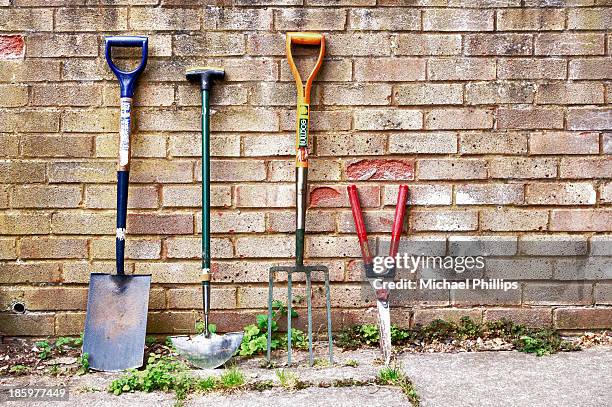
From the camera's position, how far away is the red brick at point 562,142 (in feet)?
10.6

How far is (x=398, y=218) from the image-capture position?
3.18 m

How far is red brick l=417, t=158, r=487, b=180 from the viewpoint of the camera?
325cm

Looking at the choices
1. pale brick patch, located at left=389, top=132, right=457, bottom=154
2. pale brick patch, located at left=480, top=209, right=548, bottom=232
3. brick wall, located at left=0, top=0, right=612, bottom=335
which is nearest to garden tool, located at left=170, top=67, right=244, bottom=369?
brick wall, located at left=0, top=0, right=612, bottom=335

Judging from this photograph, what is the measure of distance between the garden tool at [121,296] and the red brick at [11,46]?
462 mm

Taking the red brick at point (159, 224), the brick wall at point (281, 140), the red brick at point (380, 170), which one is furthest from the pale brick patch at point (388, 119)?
the red brick at point (159, 224)

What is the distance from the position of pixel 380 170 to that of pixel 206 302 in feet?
3.76

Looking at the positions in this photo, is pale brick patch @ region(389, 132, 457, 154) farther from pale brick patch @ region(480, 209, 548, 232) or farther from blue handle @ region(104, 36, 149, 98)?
blue handle @ region(104, 36, 149, 98)

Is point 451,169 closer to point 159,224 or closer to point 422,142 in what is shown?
point 422,142

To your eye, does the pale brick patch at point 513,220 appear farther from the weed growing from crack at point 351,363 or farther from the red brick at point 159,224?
the red brick at point 159,224

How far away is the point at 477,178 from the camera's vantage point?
3254 millimetres

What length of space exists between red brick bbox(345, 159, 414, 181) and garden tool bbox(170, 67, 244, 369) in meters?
0.76

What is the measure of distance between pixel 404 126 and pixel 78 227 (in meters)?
1.82

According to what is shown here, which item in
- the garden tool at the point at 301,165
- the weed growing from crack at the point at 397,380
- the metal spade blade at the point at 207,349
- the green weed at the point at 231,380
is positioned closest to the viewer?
the weed growing from crack at the point at 397,380

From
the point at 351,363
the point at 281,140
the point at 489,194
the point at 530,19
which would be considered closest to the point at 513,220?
the point at 489,194
